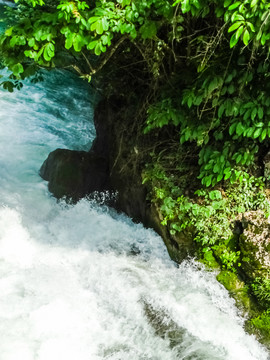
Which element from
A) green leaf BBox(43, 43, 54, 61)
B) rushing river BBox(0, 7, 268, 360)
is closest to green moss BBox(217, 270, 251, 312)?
rushing river BBox(0, 7, 268, 360)

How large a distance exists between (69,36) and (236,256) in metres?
3.03

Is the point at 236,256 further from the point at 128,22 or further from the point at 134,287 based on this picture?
the point at 128,22

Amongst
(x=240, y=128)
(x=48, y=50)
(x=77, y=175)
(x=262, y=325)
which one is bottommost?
(x=77, y=175)

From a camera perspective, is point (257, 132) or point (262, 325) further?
point (262, 325)

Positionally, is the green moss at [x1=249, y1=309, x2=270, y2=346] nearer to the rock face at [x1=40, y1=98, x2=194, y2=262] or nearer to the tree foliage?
the rock face at [x1=40, y1=98, x2=194, y2=262]

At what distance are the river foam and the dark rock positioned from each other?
0.26m

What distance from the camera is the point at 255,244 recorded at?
153 inches

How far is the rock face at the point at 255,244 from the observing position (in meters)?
3.82

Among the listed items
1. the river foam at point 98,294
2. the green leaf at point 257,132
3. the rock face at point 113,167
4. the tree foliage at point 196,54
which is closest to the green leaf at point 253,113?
the tree foliage at point 196,54

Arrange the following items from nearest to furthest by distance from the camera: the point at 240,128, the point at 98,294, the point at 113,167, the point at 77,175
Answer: the point at 240,128, the point at 98,294, the point at 113,167, the point at 77,175

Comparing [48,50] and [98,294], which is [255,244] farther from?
[48,50]

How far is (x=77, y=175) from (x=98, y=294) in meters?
2.53

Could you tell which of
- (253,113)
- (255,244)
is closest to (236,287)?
(255,244)

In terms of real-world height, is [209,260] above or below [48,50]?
below
